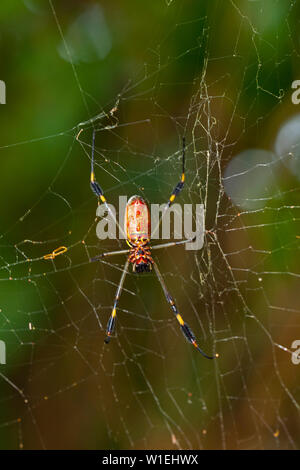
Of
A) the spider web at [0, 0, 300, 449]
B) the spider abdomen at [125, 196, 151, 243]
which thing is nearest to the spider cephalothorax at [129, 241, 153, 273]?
the spider abdomen at [125, 196, 151, 243]

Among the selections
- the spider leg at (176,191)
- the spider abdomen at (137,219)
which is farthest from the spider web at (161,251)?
the spider abdomen at (137,219)

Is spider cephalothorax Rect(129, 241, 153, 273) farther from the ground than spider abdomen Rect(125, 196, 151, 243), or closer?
closer

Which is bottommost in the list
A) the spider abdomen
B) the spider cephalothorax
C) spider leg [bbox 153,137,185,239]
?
the spider cephalothorax

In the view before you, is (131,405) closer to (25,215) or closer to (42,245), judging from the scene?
(42,245)

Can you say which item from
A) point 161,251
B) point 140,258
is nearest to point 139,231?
point 140,258

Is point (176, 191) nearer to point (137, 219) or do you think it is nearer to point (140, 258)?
point (137, 219)

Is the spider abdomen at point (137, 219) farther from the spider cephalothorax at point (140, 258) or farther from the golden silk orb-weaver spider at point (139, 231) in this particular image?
the spider cephalothorax at point (140, 258)

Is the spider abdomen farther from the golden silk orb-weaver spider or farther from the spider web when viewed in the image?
the spider web
